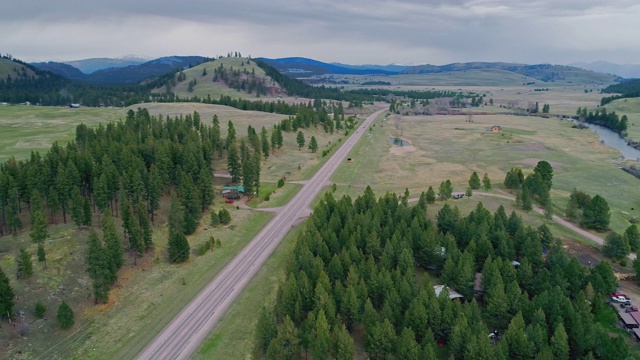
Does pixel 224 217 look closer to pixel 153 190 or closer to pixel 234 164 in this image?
pixel 153 190

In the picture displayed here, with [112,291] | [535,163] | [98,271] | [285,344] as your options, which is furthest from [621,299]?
[535,163]

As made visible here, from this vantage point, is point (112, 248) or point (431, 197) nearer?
point (112, 248)

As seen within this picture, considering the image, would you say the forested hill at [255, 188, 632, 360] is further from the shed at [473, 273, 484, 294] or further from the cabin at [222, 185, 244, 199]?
the cabin at [222, 185, 244, 199]

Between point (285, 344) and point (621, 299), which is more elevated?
point (621, 299)

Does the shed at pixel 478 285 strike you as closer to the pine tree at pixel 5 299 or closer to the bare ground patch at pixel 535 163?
the pine tree at pixel 5 299

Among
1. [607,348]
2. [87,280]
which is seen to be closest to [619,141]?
[607,348]
